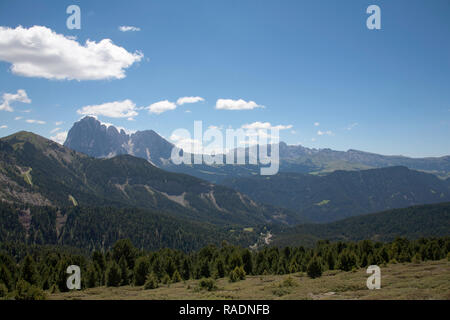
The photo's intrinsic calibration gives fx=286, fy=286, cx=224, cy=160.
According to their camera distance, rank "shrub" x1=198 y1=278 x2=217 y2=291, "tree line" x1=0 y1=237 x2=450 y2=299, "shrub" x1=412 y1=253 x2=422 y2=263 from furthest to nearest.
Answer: "shrub" x1=412 y1=253 x2=422 y2=263 < "tree line" x1=0 y1=237 x2=450 y2=299 < "shrub" x1=198 y1=278 x2=217 y2=291

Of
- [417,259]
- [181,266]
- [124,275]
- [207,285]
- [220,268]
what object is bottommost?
[181,266]

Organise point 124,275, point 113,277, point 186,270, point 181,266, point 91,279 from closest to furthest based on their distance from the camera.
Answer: point 113,277, point 91,279, point 124,275, point 186,270, point 181,266

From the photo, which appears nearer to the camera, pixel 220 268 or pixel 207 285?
pixel 207 285

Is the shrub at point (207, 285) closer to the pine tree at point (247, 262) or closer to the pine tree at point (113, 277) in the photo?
the pine tree at point (113, 277)

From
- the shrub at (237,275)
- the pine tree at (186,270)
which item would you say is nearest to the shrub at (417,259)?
the shrub at (237,275)

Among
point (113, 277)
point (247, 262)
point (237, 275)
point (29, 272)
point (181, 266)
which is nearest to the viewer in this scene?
point (237, 275)

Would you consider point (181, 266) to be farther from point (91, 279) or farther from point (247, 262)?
point (91, 279)

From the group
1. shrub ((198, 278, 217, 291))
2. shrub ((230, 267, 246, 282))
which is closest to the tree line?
shrub ((230, 267, 246, 282))

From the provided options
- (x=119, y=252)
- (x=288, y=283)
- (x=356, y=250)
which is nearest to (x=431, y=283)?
(x=288, y=283)

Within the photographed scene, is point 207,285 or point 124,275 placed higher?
point 207,285

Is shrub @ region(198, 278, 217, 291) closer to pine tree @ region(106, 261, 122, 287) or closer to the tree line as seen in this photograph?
the tree line

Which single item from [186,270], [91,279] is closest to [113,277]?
[91,279]
